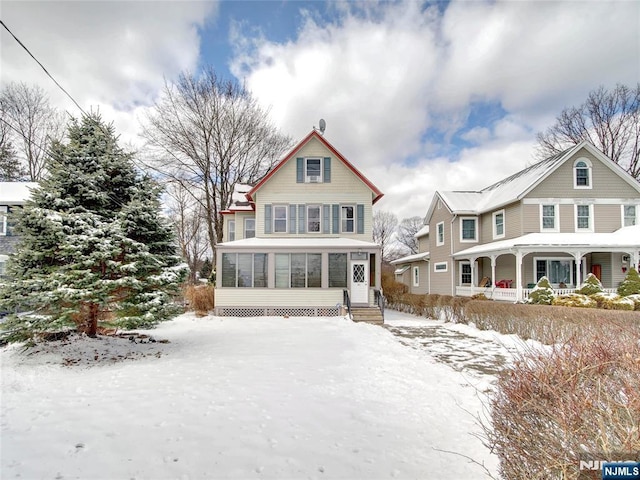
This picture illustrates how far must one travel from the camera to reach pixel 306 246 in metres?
15.0

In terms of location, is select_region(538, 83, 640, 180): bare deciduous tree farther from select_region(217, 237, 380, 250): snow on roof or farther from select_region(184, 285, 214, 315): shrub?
select_region(184, 285, 214, 315): shrub

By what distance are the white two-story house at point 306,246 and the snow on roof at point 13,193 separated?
13.1m

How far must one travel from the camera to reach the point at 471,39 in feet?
29.6

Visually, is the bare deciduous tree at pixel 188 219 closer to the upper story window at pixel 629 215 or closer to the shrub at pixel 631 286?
the shrub at pixel 631 286

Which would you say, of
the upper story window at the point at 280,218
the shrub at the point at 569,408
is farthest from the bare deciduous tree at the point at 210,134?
the shrub at the point at 569,408

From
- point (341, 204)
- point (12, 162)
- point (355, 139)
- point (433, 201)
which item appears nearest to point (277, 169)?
point (341, 204)

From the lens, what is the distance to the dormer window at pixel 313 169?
1673 cm

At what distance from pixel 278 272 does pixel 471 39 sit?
11.2 meters

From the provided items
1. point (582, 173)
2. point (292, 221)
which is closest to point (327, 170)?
point (292, 221)

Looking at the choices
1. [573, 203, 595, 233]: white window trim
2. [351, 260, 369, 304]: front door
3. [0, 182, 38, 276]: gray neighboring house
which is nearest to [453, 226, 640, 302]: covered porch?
[573, 203, 595, 233]: white window trim

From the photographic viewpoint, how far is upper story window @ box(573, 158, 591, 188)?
16.9m

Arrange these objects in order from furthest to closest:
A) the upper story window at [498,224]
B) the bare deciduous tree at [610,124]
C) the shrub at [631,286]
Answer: the bare deciduous tree at [610,124] < the upper story window at [498,224] < the shrub at [631,286]

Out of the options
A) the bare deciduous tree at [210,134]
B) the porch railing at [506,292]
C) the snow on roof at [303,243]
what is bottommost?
the porch railing at [506,292]

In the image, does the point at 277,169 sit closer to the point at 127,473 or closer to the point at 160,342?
the point at 160,342
